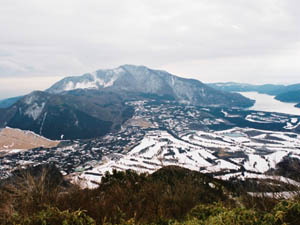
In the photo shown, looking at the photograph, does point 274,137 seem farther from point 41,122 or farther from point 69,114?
point 41,122

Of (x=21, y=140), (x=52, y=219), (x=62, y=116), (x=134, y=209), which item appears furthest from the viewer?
(x=62, y=116)

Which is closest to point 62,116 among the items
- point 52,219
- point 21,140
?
point 21,140

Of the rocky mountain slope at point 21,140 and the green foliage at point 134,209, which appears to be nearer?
the green foliage at point 134,209

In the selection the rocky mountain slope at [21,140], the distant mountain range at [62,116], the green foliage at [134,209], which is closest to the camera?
the green foliage at [134,209]

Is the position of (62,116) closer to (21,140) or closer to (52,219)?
(21,140)

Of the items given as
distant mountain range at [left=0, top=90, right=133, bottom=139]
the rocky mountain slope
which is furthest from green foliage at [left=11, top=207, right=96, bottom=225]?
distant mountain range at [left=0, top=90, right=133, bottom=139]

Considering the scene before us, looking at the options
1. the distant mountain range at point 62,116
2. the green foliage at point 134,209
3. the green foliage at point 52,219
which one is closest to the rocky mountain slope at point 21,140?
the distant mountain range at point 62,116

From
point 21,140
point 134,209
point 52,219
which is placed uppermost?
point 52,219

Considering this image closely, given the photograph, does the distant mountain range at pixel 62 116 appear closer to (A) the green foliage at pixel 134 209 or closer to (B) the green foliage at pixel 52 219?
(A) the green foliage at pixel 134 209

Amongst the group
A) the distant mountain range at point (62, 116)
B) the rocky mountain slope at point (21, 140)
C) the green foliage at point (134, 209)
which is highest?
the green foliage at point (134, 209)

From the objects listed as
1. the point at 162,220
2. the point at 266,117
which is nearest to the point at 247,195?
the point at 162,220

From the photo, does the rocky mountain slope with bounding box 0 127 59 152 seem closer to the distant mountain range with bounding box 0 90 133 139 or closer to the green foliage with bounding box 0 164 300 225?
the distant mountain range with bounding box 0 90 133 139
